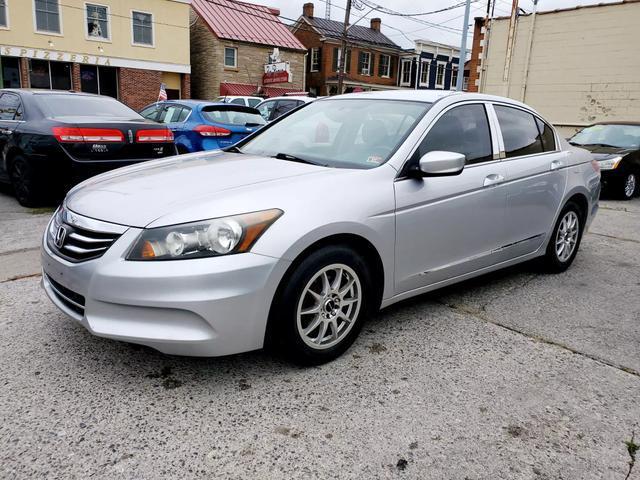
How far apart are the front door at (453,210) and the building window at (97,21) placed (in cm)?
2704

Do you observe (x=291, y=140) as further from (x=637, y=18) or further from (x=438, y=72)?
(x=438, y=72)

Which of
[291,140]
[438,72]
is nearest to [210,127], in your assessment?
[291,140]

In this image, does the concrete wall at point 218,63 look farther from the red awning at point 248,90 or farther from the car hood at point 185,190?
the car hood at point 185,190

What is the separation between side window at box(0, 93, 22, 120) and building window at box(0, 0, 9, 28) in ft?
67.2

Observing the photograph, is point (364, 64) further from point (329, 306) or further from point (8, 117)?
point (329, 306)

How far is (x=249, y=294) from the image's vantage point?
8.41 ft

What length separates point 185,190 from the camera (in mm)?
2912

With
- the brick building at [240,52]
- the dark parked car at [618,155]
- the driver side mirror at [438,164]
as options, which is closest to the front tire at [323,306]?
the driver side mirror at [438,164]

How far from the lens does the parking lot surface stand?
223 cm

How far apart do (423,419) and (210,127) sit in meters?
7.24

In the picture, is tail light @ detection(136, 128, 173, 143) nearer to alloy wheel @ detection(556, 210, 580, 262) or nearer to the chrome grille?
the chrome grille

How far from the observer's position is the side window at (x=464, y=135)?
359 cm

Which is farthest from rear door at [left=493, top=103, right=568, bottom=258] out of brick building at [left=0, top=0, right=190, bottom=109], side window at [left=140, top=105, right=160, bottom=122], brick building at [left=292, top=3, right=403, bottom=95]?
brick building at [left=292, top=3, right=403, bottom=95]

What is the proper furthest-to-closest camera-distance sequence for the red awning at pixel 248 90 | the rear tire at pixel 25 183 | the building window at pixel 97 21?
the red awning at pixel 248 90
the building window at pixel 97 21
the rear tire at pixel 25 183
